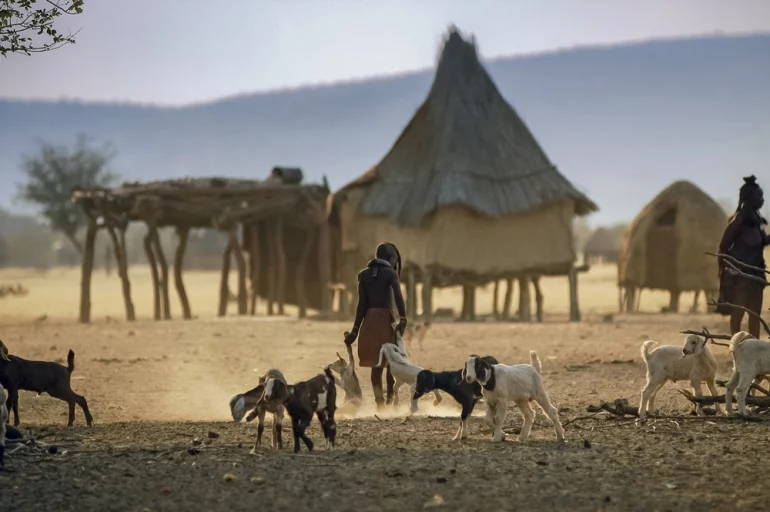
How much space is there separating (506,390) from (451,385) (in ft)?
2.05

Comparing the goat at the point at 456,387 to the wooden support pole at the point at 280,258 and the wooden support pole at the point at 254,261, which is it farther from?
the wooden support pole at the point at 254,261

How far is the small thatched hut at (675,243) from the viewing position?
1356 inches

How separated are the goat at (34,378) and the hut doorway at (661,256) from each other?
25.4 metres

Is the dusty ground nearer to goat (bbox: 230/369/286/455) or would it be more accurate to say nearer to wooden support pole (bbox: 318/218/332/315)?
goat (bbox: 230/369/286/455)

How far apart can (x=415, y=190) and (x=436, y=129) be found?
1695mm

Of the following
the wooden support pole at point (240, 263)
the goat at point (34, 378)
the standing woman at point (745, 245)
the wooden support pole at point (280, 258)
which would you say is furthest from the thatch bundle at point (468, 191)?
the goat at point (34, 378)

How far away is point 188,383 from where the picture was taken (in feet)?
55.8

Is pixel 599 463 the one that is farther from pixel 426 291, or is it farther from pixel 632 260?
pixel 632 260

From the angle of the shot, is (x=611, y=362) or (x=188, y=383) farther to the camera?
(x=611, y=362)

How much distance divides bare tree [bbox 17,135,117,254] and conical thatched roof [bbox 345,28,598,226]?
130 feet

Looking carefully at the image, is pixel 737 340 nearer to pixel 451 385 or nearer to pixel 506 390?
pixel 506 390

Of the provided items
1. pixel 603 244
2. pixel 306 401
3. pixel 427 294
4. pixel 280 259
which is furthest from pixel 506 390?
pixel 603 244

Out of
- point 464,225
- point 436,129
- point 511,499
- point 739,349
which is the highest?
point 436,129

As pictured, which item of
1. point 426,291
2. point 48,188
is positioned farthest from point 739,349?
point 48,188
